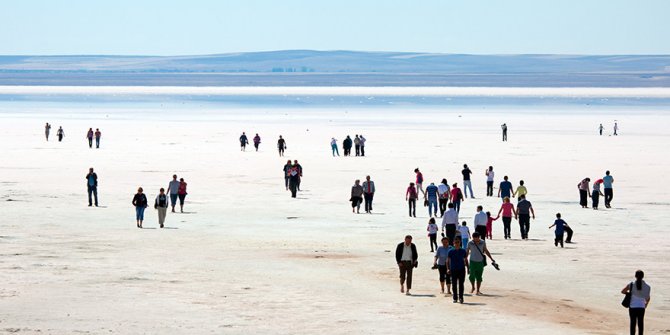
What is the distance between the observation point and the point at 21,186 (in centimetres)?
4569

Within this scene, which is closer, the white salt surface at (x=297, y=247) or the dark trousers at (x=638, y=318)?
the dark trousers at (x=638, y=318)

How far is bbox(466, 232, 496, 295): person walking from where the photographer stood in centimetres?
2331

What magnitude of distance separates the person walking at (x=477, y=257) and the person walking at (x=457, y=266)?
1.76 feet

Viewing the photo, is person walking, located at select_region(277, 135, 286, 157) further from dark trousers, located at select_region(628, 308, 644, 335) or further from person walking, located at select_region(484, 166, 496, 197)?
dark trousers, located at select_region(628, 308, 644, 335)

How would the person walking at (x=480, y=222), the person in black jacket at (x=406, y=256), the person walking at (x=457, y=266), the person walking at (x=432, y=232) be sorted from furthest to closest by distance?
the person walking at (x=480, y=222) → the person walking at (x=432, y=232) → the person in black jacket at (x=406, y=256) → the person walking at (x=457, y=266)

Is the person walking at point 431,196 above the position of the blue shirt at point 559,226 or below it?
above

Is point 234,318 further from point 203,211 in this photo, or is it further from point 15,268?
point 203,211

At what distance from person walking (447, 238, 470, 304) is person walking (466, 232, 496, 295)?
1.76ft

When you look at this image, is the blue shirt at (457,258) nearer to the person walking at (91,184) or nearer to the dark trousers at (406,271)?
the dark trousers at (406,271)

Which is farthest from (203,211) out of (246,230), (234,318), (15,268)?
(234,318)

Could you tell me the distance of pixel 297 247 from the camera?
3045 cm

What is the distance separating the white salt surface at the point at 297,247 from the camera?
853 inches

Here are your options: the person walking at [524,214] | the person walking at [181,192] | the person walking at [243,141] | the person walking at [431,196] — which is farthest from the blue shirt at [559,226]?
the person walking at [243,141]

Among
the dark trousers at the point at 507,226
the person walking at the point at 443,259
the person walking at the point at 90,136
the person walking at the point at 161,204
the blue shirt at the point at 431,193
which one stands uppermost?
the person walking at the point at 90,136
